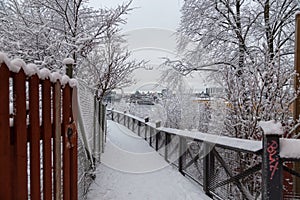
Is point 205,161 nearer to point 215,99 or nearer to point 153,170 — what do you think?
point 153,170

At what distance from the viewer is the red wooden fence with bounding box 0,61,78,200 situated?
1.10 metres

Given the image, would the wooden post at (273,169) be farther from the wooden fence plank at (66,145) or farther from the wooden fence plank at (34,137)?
the wooden fence plank at (34,137)

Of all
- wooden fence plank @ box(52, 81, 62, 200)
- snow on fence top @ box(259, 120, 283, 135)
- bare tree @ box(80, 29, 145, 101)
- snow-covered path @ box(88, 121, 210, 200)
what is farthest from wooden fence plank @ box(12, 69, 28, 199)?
bare tree @ box(80, 29, 145, 101)

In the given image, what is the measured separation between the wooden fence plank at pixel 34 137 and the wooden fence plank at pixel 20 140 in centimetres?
9

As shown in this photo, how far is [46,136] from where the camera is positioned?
152cm

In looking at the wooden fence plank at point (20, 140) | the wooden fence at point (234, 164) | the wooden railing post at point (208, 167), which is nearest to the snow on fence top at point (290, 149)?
the wooden fence at point (234, 164)

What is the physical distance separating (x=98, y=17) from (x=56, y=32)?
104 centimetres

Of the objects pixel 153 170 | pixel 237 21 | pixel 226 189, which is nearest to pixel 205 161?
pixel 226 189

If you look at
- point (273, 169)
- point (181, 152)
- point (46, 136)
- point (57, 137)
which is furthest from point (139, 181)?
point (46, 136)

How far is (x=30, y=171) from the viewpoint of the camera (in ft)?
4.37

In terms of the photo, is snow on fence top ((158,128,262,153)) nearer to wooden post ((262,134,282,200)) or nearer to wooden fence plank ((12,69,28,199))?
wooden post ((262,134,282,200))

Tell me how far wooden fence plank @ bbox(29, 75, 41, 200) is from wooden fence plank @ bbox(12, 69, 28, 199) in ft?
0.30

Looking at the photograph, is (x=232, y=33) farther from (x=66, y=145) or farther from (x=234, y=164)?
(x=66, y=145)

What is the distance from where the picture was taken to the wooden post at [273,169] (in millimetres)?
2314
